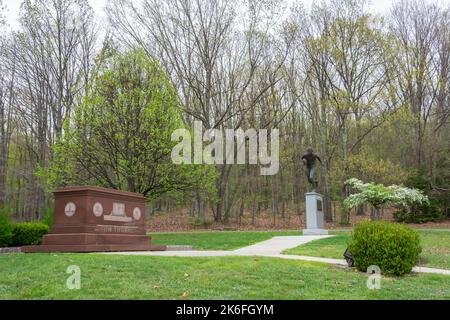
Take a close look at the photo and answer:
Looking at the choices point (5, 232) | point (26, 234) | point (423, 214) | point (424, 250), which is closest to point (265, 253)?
point (424, 250)

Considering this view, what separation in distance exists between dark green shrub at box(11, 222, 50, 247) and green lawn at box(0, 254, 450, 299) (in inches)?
267

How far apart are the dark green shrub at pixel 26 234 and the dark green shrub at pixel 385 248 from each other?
38.3ft

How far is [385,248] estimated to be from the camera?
916 centimetres

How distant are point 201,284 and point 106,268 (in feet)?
7.60

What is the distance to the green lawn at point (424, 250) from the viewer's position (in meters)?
11.2

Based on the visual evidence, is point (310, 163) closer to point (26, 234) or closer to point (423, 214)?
point (423, 214)

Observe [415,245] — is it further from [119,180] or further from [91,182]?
[91,182]

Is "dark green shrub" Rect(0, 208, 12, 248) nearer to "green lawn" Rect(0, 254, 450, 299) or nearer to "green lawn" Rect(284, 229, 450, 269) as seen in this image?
"green lawn" Rect(0, 254, 450, 299)

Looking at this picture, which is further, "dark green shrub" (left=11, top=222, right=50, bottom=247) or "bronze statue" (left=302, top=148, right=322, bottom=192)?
"bronze statue" (left=302, top=148, right=322, bottom=192)

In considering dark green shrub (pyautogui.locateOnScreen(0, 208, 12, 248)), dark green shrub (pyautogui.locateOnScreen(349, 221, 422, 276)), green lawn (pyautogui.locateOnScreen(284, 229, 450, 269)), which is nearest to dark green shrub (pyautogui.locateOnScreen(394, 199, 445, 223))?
green lawn (pyautogui.locateOnScreen(284, 229, 450, 269))

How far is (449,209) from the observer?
30172mm

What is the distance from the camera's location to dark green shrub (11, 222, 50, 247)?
52.2 ft

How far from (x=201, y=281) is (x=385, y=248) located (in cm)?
419
